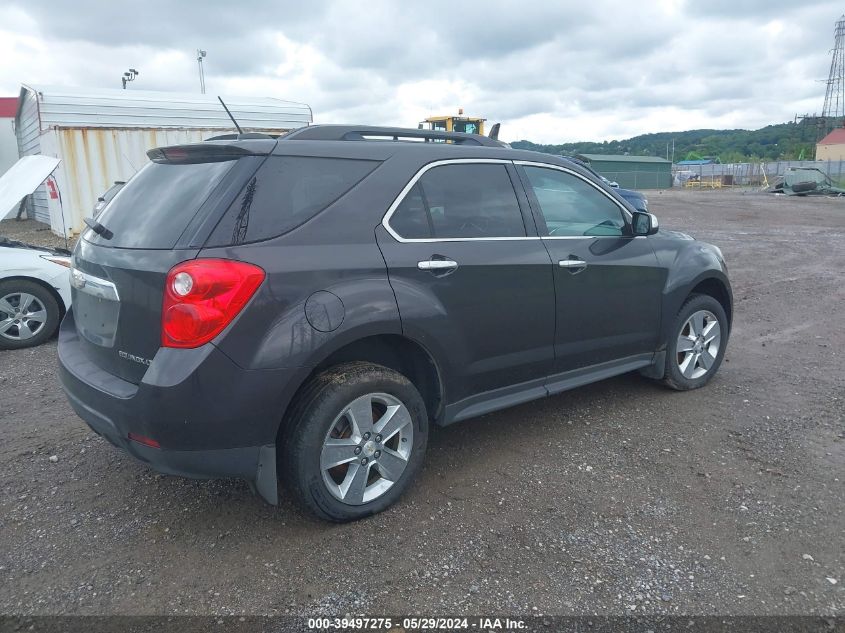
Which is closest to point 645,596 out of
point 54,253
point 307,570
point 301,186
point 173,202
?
point 307,570

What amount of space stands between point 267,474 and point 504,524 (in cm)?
116

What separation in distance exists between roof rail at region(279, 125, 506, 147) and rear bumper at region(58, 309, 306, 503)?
3.91ft

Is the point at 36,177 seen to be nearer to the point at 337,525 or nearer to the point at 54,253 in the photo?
the point at 54,253

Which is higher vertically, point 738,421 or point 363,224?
point 363,224

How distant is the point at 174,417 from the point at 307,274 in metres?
0.81

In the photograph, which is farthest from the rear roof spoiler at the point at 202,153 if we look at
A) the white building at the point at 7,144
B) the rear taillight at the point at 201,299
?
the white building at the point at 7,144

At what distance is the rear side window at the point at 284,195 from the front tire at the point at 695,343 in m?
2.74

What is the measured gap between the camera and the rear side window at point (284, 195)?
289 centimetres

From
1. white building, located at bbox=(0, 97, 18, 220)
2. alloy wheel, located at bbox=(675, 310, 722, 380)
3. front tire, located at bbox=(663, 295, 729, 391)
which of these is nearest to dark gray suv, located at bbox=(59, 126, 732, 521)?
front tire, located at bbox=(663, 295, 729, 391)

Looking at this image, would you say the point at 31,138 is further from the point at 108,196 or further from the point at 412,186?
the point at 412,186

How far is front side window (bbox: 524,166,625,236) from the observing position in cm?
409

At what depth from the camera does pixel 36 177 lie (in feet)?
23.1

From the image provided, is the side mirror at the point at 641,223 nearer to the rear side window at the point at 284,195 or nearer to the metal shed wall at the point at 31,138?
the rear side window at the point at 284,195

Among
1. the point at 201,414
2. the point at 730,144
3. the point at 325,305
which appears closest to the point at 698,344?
the point at 325,305
